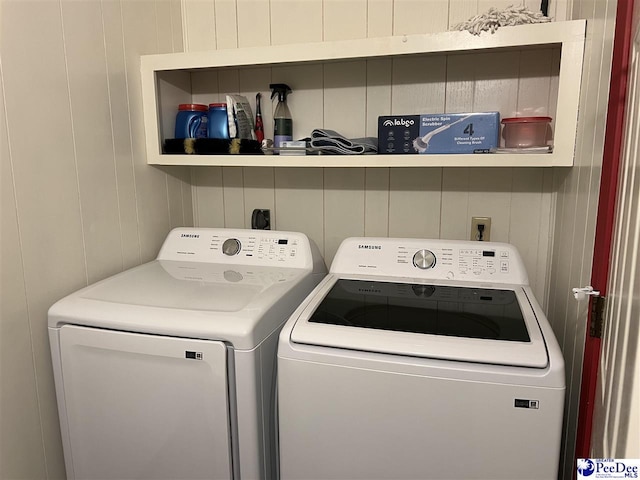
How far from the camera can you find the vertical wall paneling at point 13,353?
123 centimetres

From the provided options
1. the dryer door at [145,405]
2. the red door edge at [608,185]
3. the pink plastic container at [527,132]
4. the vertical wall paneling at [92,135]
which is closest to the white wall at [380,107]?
the pink plastic container at [527,132]

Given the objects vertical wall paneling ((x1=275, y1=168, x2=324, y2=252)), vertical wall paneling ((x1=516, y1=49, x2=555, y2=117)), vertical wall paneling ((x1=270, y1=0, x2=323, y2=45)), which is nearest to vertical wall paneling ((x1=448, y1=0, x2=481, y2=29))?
vertical wall paneling ((x1=516, y1=49, x2=555, y2=117))

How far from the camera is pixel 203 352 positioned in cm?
121

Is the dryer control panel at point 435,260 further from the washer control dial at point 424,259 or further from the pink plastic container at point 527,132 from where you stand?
the pink plastic container at point 527,132

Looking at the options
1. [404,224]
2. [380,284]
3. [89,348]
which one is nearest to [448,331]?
[380,284]

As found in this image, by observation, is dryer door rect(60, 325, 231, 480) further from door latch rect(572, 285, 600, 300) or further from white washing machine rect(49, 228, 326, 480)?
door latch rect(572, 285, 600, 300)

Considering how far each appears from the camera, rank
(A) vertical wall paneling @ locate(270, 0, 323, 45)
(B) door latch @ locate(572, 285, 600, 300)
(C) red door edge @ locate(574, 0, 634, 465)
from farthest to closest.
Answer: (A) vertical wall paneling @ locate(270, 0, 323, 45), (B) door latch @ locate(572, 285, 600, 300), (C) red door edge @ locate(574, 0, 634, 465)

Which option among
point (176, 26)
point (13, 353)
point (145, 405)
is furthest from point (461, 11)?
point (13, 353)

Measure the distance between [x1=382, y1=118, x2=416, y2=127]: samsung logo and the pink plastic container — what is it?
31cm

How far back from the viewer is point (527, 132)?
155 centimetres

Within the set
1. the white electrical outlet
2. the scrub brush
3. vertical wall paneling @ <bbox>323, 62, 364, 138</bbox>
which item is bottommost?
the white electrical outlet

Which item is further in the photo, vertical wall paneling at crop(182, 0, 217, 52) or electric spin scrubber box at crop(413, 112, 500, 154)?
vertical wall paneling at crop(182, 0, 217, 52)

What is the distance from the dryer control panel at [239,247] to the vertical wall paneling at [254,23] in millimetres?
763

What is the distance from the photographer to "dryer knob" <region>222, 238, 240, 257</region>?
177 centimetres
